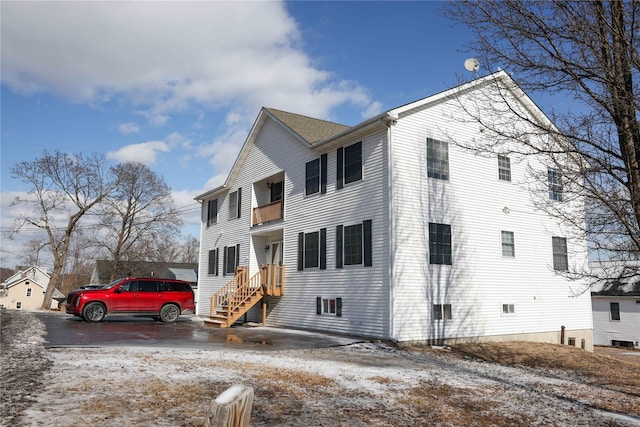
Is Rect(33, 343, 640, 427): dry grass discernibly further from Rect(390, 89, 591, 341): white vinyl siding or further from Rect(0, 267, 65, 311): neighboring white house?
Rect(0, 267, 65, 311): neighboring white house

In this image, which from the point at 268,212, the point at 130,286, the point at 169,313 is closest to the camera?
the point at 130,286

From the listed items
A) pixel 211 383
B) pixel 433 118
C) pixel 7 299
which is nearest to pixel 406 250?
pixel 433 118

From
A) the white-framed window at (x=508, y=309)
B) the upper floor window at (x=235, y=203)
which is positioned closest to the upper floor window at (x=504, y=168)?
the white-framed window at (x=508, y=309)

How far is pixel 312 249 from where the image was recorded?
18.7 meters

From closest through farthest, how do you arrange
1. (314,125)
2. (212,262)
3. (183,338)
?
(183,338) → (314,125) → (212,262)

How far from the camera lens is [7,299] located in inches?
2923

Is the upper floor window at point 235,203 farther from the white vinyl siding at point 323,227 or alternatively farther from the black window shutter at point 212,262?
the black window shutter at point 212,262

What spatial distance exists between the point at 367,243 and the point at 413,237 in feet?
4.90

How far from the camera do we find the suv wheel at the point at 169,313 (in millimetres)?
20219

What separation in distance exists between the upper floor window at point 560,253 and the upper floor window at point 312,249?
949cm

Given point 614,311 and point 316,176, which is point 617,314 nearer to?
point 614,311

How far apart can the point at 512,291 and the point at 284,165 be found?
34.3 ft

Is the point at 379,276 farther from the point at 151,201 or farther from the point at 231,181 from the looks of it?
A: the point at 151,201

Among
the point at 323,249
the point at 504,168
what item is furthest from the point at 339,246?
the point at 504,168
